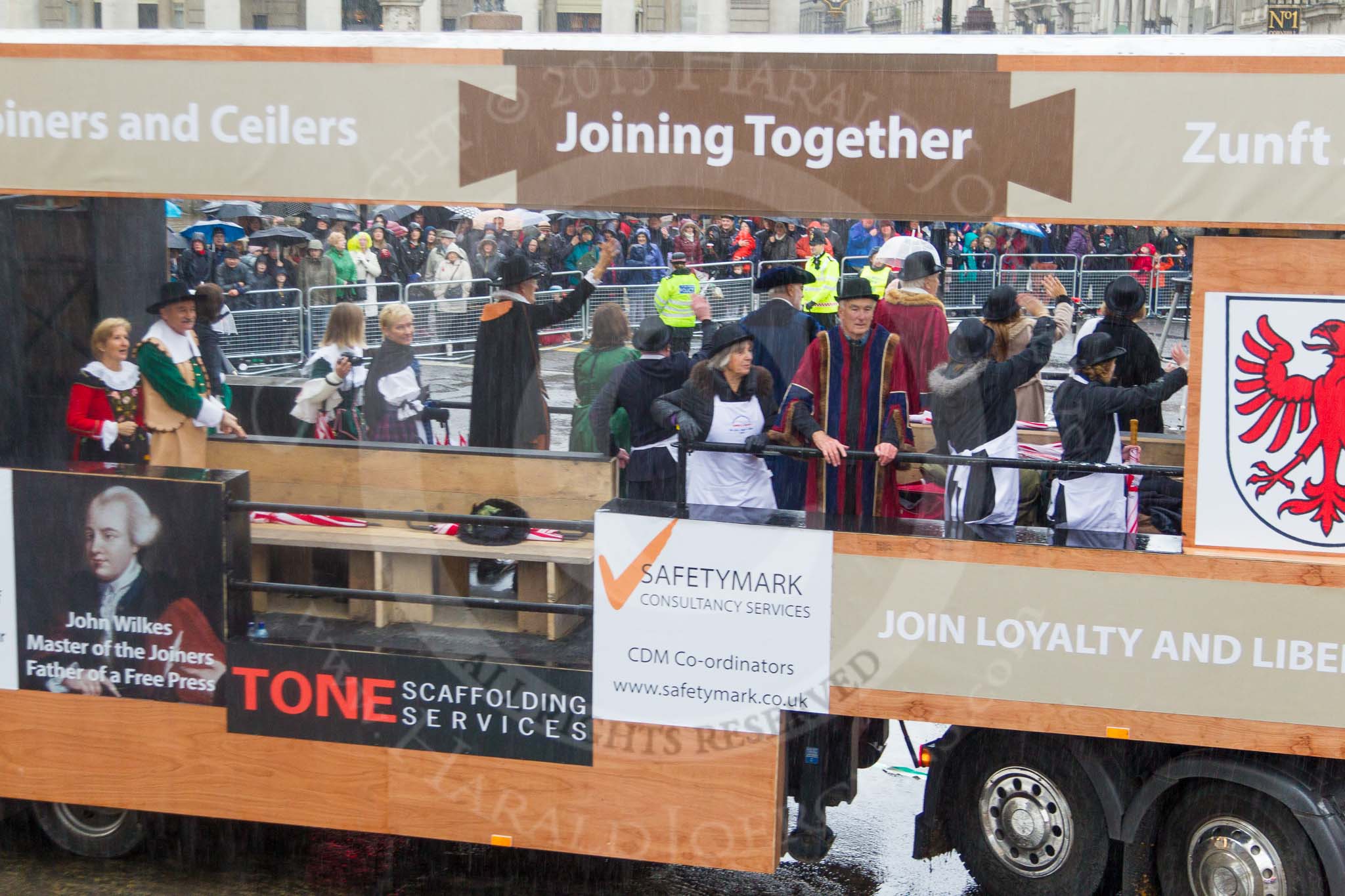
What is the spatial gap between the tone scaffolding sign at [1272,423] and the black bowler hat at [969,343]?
53.0 inches

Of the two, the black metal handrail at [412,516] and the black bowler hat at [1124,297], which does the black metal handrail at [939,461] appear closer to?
the black metal handrail at [412,516]

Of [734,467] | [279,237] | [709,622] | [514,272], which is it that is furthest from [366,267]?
[709,622]

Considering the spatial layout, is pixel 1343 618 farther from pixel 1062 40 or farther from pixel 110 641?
pixel 110 641

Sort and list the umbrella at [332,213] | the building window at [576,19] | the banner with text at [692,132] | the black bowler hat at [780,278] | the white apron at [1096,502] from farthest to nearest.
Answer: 1. the building window at [576,19]
2. the umbrella at [332,213]
3. the black bowler hat at [780,278]
4. the white apron at [1096,502]
5. the banner with text at [692,132]

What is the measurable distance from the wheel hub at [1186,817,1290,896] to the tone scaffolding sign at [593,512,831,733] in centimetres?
147

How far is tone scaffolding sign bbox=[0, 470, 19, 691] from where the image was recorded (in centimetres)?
582

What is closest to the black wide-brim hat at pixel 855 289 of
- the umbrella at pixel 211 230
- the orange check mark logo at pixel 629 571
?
the orange check mark logo at pixel 629 571

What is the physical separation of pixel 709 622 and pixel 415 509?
211 centimetres

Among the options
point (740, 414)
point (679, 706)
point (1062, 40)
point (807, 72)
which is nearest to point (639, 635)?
point (679, 706)

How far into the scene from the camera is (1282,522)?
4.86 meters

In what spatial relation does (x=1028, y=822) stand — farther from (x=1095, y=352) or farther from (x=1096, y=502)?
(x=1095, y=352)

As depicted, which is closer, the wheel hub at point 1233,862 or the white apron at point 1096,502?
the wheel hub at point 1233,862

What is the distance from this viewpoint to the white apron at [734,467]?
20.0 feet

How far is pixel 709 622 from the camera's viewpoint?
536cm
